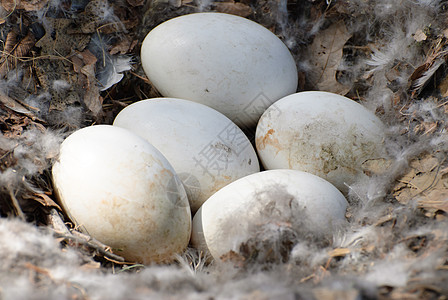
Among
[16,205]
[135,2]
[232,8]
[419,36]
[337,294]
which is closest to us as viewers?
[337,294]

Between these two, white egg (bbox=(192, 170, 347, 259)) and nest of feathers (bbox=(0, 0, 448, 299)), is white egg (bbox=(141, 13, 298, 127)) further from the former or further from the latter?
white egg (bbox=(192, 170, 347, 259))

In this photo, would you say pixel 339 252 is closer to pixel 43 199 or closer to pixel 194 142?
pixel 194 142

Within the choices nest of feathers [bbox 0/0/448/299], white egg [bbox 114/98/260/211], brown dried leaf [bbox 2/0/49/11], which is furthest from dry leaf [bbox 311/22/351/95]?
brown dried leaf [bbox 2/0/49/11]

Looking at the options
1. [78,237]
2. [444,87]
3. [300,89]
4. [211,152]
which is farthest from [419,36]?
[78,237]

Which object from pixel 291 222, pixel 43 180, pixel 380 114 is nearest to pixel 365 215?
pixel 291 222

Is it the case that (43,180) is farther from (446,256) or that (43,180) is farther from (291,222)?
(446,256)

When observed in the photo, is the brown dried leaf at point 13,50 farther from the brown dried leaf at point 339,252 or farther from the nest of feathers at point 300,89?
the brown dried leaf at point 339,252

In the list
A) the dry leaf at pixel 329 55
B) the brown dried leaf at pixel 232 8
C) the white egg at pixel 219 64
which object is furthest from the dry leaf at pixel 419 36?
the brown dried leaf at pixel 232 8
